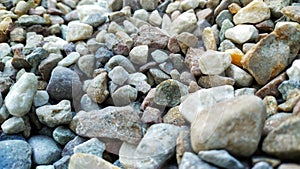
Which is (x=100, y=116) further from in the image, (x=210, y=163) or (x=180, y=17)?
(x=180, y=17)

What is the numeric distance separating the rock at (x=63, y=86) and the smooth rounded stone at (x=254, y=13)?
39cm

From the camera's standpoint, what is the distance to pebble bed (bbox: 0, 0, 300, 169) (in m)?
0.51

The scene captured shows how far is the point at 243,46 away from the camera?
74 cm

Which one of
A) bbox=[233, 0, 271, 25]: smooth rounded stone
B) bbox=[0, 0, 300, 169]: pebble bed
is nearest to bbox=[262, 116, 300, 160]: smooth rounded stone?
bbox=[0, 0, 300, 169]: pebble bed

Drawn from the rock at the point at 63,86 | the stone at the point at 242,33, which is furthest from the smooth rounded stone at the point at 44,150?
the stone at the point at 242,33

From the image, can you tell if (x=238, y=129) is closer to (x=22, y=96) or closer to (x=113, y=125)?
(x=113, y=125)

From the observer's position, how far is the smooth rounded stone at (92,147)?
67 cm

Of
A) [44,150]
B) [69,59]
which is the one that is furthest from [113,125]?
[69,59]

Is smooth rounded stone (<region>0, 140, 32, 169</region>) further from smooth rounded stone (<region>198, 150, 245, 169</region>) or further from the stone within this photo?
the stone

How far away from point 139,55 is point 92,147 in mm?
250

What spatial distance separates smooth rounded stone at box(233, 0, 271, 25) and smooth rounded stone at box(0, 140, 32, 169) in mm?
528

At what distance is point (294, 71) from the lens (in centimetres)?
63

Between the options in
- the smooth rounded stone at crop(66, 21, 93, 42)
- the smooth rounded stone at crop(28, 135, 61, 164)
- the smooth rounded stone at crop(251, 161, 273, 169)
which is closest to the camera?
the smooth rounded stone at crop(251, 161, 273, 169)

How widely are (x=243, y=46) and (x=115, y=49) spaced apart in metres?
0.30
